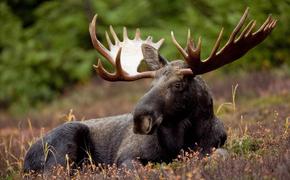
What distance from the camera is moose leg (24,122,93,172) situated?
341 inches

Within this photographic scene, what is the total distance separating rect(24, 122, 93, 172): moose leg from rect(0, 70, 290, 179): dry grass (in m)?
0.22

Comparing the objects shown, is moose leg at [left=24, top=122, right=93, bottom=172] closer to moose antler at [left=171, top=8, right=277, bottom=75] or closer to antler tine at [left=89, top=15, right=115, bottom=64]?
antler tine at [left=89, top=15, right=115, bottom=64]

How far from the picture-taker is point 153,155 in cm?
774

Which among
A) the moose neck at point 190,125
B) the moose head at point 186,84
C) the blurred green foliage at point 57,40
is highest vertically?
the moose head at point 186,84

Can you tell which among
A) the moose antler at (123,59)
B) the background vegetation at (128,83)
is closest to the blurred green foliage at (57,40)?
→ the background vegetation at (128,83)

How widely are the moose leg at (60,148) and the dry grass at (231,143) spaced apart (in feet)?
0.71

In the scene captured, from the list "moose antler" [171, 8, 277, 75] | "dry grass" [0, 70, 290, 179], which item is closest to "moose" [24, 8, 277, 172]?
"moose antler" [171, 8, 277, 75]

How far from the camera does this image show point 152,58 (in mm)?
8039

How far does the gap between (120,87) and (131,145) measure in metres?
12.4

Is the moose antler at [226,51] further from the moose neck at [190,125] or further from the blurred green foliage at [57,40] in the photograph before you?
the blurred green foliage at [57,40]

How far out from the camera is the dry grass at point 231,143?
613 centimetres

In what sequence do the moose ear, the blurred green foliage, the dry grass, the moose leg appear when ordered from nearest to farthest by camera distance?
the dry grass, the moose ear, the moose leg, the blurred green foliage

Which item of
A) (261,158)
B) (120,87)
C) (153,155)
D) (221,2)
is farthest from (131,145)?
(120,87)

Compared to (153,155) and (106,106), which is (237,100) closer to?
(106,106)
